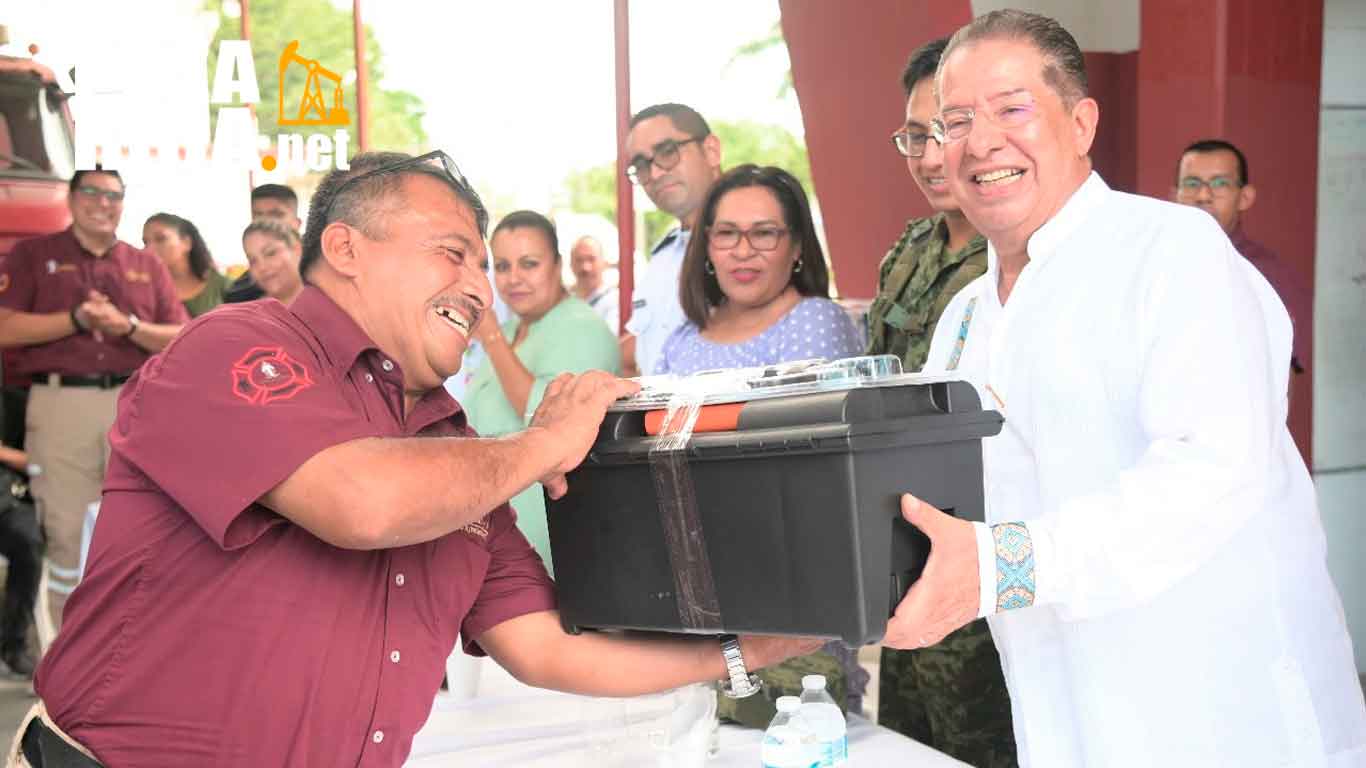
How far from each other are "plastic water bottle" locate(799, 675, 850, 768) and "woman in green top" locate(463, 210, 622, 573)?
1.91 m

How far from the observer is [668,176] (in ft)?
14.0

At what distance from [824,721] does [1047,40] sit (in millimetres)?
1046

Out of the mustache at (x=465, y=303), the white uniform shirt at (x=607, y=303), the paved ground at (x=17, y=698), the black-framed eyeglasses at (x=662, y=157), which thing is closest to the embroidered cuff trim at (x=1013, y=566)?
the mustache at (x=465, y=303)

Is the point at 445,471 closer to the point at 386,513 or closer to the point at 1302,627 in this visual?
the point at 386,513

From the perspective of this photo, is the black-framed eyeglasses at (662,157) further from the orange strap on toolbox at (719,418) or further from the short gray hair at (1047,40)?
the orange strap on toolbox at (719,418)

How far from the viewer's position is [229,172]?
7.03 meters

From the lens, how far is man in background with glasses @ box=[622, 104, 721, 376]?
4.24m

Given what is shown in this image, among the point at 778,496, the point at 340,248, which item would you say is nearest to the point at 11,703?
the point at 340,248

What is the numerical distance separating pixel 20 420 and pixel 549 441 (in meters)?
5.10

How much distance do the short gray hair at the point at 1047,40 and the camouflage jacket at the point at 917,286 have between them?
85 centimetres

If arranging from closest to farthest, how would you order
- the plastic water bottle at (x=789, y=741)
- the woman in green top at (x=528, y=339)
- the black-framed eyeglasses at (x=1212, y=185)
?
1. the plastic water bottle at (x=789, y=741)
2. the woman in green top at (x=528, y=339)
3. the black-framed eyeglasses at (x=1212, y=185)

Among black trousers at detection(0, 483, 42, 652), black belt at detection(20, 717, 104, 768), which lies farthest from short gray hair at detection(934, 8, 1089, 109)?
black trousers at detection(0, 483, 42, 652)

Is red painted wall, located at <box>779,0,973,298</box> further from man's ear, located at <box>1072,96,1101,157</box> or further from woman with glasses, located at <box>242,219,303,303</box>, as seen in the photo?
man's ear, located at <box>1072,96,1101,157</box>

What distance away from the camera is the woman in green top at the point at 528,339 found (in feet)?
13.7
